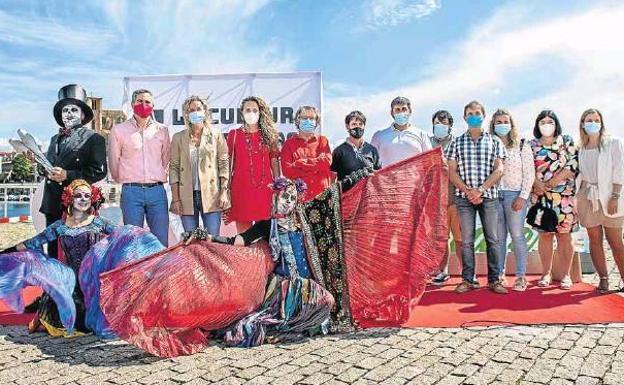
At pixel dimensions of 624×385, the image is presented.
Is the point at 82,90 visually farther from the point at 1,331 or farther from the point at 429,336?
the point at 429,336

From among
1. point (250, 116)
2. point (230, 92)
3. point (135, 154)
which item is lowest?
point (135, 154)

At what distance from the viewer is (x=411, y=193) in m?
4.52

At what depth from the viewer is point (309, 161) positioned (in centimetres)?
500

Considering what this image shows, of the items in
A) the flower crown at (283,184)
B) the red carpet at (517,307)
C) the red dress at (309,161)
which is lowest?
the red carpet at (517,307)

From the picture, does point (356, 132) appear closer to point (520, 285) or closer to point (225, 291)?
point (225, 291)

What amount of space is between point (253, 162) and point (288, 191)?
3.47ft

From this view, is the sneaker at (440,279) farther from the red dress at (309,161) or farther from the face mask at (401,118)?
the red dress at (309,161)

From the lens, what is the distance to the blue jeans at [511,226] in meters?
5.66

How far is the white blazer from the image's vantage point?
17.8 ft

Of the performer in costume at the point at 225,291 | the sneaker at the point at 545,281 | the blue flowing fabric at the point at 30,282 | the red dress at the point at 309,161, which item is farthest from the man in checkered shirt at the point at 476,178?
the blue flowing fabric at the point at 30,282

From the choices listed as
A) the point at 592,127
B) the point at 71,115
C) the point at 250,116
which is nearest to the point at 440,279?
the point at 592,127

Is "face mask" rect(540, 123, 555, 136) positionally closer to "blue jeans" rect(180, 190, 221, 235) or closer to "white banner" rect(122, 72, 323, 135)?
"white banner" rect(122, 72, 323, 135)

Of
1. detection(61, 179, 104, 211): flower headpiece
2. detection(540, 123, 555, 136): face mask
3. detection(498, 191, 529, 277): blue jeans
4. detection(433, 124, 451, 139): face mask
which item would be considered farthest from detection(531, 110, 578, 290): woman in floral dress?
detection(61, 179, 104, 211): flower headpiece

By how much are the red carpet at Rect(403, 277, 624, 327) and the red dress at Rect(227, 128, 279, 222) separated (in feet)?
5.64
